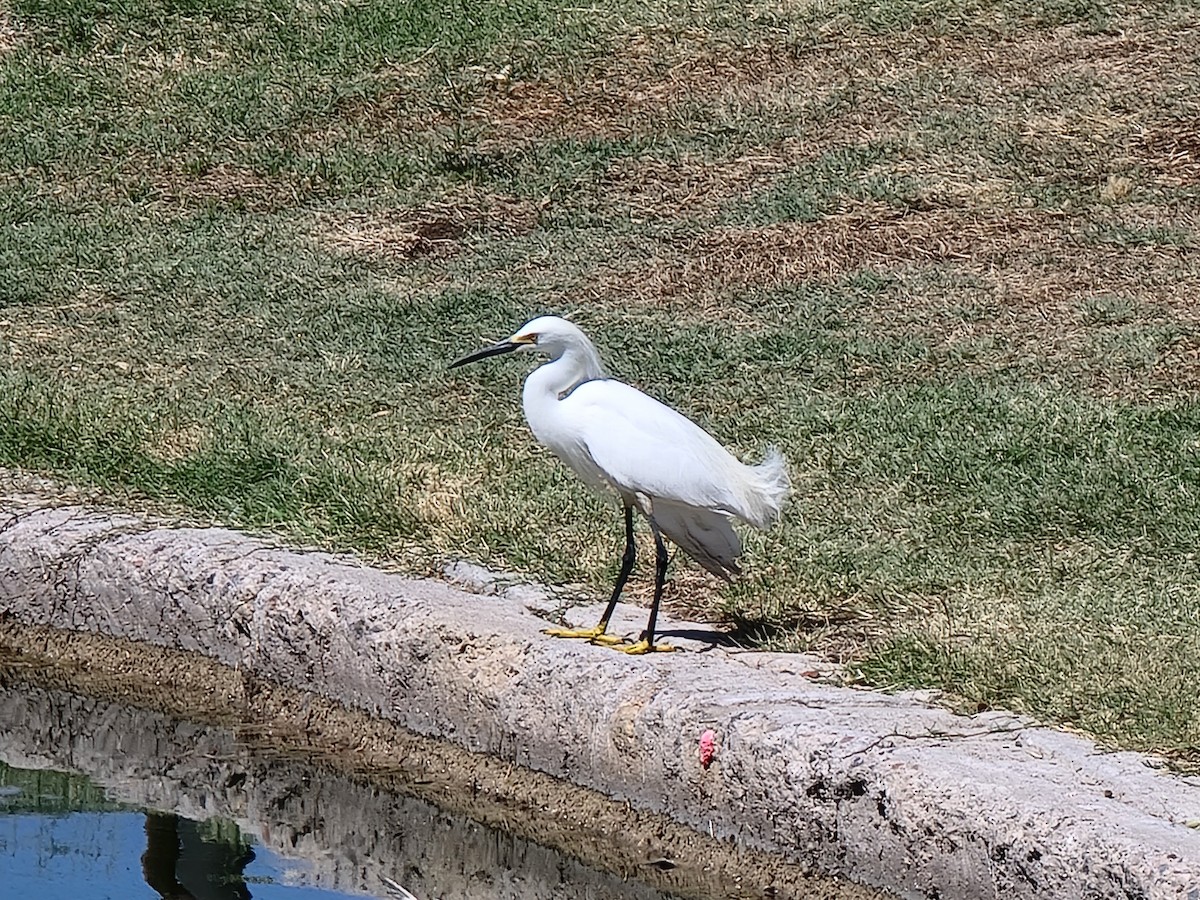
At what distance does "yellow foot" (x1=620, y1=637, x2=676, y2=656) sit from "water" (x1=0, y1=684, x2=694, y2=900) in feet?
1.68

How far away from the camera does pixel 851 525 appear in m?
5.96

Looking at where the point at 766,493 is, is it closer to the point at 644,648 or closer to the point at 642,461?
the point at 642,461

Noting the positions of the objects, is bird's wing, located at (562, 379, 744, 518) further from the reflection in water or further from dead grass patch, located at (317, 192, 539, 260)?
dead grass patch, located at (317, 192, 539, 260)

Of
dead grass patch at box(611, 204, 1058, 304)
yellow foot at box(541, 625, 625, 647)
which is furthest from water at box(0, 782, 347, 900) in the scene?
dead grass patch at box(611, 204, 1058, 304)

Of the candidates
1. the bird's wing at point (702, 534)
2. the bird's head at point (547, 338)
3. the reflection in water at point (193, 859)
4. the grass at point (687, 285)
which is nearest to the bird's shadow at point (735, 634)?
the grass at point (687, 285)

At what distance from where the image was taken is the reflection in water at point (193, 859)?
178 inches

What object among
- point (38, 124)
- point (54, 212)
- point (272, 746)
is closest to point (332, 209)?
point (54, 212)

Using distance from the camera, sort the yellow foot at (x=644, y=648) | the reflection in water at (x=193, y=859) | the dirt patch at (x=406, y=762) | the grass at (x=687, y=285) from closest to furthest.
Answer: the dirt patch at (x=406, y=762) → the reflection in water at (x=193, y=859) → the yellow foot at (x=644, y=648) → the grass at (x=687, y=285)

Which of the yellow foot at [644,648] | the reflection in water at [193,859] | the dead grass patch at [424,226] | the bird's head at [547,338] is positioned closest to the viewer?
the reflection in water at [193,859]

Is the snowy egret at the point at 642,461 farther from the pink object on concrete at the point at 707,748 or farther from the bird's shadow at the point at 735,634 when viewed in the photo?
the pink object on concrete at the point at 707,748

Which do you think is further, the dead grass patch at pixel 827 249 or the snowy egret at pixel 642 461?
the dead grass patch at pixel 827 249

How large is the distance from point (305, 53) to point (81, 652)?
643cm

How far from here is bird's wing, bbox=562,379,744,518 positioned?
4.94m

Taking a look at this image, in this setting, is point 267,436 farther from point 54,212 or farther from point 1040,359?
point 54,212
